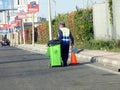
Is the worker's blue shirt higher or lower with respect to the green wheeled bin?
higher

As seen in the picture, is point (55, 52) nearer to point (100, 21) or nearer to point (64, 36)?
point (64, 36)

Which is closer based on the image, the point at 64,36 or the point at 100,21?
the point at 64,36

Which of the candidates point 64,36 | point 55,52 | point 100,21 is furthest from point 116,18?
point 55,52

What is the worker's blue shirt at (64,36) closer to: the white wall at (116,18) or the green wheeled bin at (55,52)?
the green wheeled bin at (55,52)

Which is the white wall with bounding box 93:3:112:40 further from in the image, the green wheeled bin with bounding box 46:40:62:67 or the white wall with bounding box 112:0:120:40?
the green wheeled bin with bounding box 46:40:62:67

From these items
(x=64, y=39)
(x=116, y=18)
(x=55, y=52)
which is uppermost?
(x=116, y=18)

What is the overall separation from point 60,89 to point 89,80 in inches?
83.9

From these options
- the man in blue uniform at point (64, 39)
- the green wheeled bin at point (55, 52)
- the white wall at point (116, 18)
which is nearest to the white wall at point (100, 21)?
the white wall at point (116, 18)

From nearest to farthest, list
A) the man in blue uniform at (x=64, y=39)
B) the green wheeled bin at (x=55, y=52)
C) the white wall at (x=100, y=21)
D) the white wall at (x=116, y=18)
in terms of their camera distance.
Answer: the green wheeled bin at (x=55, y=52) < the man in blue uniform at (x=64, y=39) < the white wall at (x=116, y=18) < the white wall at (x=100, y=21)

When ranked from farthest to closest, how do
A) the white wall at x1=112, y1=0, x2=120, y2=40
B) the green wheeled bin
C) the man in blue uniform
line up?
the white wall at x1=112, y1=0, x2=120, y2=40 < the man in blue uniform < the green wheeled bin

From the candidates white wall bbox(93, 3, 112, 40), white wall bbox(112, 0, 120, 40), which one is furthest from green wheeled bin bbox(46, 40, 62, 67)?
white wall bbox(93, 3, 112, 40)

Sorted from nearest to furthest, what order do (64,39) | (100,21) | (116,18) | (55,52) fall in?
(55,52) < (64,39) < (116,18) < (100,21)

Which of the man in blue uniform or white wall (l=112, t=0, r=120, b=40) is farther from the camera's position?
white wall (l=112, t=0, r=120, b=40)

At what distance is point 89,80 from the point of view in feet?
45.2
